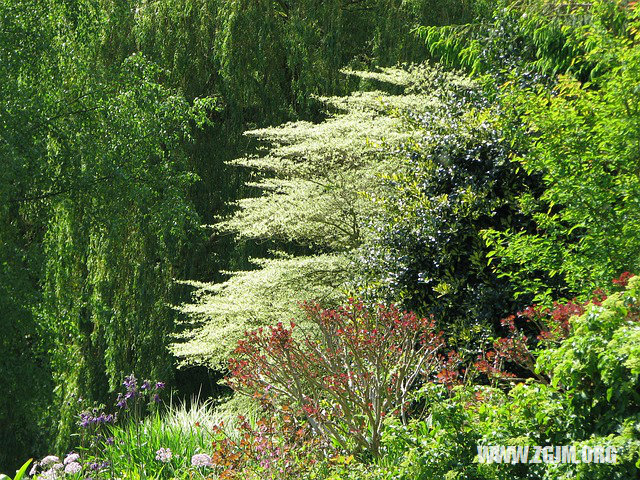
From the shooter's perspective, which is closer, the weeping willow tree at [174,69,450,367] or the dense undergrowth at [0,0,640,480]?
the dense undergrowth at [0,0,640,480]

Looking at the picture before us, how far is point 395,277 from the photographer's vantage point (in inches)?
231

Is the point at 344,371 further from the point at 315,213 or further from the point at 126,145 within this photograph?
the point at 126,145

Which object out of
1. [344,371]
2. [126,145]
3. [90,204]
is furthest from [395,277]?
[90,204]

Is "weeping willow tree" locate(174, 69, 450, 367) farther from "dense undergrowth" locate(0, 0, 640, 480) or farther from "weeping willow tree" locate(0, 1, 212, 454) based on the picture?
"weeping willow tree" locate(0, 1, 212, 454)

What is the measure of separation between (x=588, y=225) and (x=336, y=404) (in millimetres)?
1939

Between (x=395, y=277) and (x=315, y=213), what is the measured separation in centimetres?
202

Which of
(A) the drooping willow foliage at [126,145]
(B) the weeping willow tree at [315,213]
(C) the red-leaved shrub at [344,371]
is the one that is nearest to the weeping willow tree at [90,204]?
(A) the drooping willow foliage at [126,145]

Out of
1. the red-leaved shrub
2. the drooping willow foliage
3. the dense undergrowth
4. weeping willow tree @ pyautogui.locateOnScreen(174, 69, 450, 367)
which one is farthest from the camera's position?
the drooping willow foliage

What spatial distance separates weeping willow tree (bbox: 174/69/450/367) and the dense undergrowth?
0.03 meters

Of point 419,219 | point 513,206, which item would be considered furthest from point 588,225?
point 419,219

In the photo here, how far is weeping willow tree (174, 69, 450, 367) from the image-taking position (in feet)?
24.2

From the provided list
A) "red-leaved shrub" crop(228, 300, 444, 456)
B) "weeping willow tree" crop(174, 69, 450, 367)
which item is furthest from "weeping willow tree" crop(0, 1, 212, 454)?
"red-leaved shrub" crop(228, 300, 444, 456)

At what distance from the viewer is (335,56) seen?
10461 millimetres

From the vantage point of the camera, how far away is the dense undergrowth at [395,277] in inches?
145
